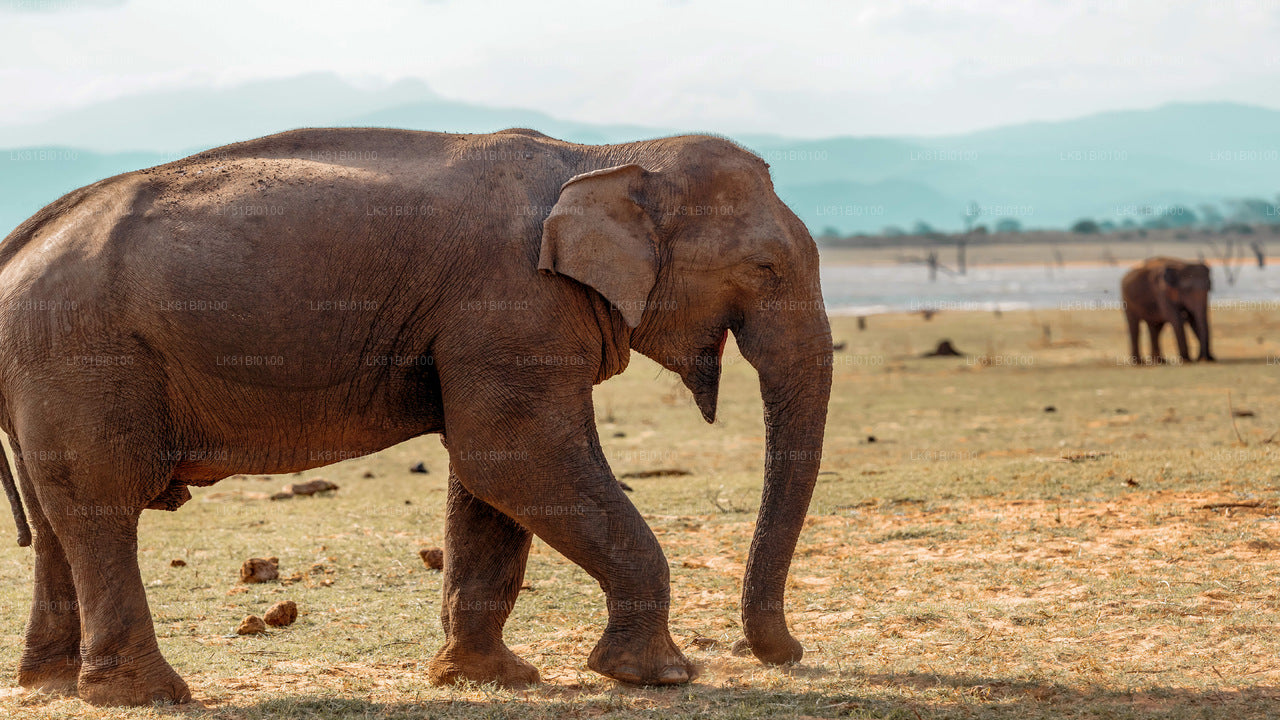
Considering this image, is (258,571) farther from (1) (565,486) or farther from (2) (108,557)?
(1) (565,486)

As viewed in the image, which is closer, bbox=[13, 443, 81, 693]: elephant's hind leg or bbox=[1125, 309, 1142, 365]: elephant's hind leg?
bbox=[13, 443, 81, 693]: elephant's hind leg

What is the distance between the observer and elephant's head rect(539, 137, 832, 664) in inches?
260

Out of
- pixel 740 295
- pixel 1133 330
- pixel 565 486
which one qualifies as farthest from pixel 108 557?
pixel 1133 330

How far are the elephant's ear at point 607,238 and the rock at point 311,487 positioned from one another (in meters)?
8.13

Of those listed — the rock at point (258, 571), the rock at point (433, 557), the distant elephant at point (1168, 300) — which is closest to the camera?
the rock at point (258, 571)

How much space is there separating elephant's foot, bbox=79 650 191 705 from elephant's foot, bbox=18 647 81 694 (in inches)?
26.7

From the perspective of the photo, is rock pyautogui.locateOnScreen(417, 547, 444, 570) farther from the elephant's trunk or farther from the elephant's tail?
the elephant's trunk

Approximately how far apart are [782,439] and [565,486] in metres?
A: 1.23

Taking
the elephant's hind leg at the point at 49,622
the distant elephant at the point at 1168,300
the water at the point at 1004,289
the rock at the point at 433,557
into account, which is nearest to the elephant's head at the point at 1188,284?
the distant elephant at the point at 1168,300

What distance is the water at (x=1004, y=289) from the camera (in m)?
61.8

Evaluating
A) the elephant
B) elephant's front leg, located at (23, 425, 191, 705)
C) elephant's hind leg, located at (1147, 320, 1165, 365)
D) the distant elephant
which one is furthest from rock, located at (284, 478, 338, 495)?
elephant's hind leg, located at (1147, 320, 1165, 365)

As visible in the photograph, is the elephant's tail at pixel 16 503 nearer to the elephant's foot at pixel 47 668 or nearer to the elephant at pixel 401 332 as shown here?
the elephant at pixel 401 332

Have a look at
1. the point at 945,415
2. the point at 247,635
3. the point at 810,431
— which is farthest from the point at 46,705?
the point at 945,415

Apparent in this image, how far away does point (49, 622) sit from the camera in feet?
23.0
